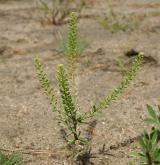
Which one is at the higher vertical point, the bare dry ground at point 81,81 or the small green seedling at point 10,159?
the small green seedling at point 10,159

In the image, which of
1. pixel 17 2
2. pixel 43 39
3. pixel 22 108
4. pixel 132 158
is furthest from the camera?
pixel 17 2

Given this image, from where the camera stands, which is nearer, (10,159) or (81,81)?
(10,159)

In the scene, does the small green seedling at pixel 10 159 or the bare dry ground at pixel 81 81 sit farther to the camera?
the bare dry ground at pixel 81 81

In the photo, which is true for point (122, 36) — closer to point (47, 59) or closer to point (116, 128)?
point (47, 59)

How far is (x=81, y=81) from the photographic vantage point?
2738mm

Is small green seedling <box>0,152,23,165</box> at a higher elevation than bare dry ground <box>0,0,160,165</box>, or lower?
higher

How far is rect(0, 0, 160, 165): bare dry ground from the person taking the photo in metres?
2.04

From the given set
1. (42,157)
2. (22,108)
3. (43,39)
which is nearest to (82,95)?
(22,108)

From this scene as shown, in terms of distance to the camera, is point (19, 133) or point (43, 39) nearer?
point (19, 133)

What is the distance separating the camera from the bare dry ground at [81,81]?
2035mm

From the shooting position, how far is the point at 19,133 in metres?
2.09

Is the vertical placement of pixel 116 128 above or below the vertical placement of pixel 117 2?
above

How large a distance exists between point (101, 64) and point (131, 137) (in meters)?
0.98

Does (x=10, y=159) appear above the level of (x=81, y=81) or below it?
above
